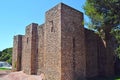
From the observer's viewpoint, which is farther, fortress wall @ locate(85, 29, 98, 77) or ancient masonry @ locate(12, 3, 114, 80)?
fortress wall @ locate(85, 29, 98, 77)

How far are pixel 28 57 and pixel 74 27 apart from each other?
7.37 m

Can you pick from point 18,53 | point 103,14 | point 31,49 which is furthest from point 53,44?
point 18,53

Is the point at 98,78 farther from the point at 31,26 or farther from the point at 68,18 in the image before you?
the point at 31,26

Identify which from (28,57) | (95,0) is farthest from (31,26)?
(95,0)

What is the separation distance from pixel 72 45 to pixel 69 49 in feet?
1.61

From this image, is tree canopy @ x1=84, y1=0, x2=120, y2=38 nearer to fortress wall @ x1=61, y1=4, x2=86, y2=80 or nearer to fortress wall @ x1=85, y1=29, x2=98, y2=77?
fortress wall @ x1=61, y1=4, x2=86, y2=80

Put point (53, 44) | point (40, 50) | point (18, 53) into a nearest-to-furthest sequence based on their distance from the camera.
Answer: point (53, 44) < point (40, 50) < point (18, 53)

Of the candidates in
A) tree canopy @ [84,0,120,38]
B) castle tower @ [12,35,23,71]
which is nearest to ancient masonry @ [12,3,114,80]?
tree canopy @ [84,0,120,38]

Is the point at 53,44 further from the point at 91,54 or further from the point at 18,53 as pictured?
the point at 18,53

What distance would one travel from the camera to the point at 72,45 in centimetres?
1365

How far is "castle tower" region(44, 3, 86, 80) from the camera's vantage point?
12.8m

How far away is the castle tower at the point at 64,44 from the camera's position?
12836mm

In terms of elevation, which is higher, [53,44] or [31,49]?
[53,44]

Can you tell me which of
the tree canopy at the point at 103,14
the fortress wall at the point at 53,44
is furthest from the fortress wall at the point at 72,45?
the tree canopy at the point at 103,14
